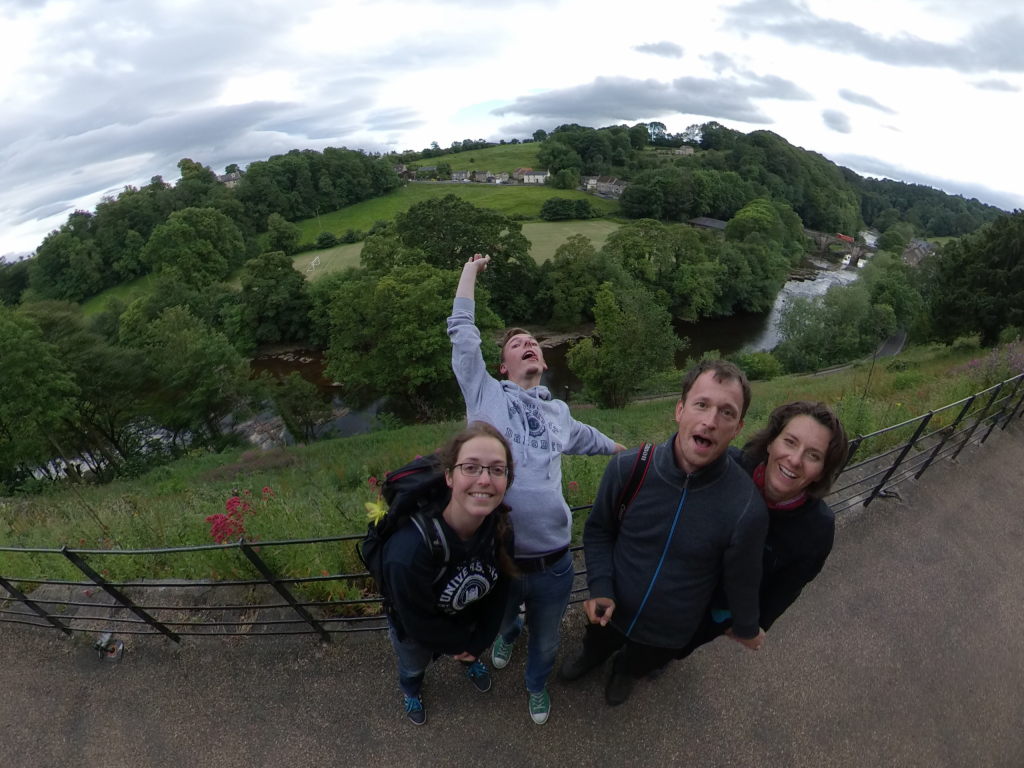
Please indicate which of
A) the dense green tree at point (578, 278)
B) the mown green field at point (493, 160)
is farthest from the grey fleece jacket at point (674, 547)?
the mown green field at point (493, 160)

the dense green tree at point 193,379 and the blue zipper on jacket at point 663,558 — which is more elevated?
the blue zipper on jacket at point 663,558

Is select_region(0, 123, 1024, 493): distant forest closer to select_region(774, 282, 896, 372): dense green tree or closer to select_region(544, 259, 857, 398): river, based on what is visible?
select_region(774, 282, 896, 372): dense green tree

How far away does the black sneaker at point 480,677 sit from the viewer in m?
2.87

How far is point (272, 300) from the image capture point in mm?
29094

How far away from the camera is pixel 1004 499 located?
184 inches

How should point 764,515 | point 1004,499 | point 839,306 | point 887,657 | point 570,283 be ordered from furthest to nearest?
point 570,283 → point 839,306 → point 1004,499 → point 887,657 → point 764,515

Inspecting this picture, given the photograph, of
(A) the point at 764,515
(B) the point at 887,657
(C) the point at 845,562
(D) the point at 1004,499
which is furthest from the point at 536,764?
(D) the point at 1004,499

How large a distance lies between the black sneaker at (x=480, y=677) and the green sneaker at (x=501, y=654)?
0.30 ft

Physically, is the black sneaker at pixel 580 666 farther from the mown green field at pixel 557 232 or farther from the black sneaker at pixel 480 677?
the mown green field at pixel 557 232

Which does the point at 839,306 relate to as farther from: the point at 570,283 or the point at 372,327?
the point at 372,327

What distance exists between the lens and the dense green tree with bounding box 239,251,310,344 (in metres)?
29.4

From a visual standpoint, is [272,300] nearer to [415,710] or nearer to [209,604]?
[209,604]

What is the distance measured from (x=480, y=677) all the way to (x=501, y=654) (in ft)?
0.59

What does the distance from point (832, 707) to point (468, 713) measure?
2248mm
